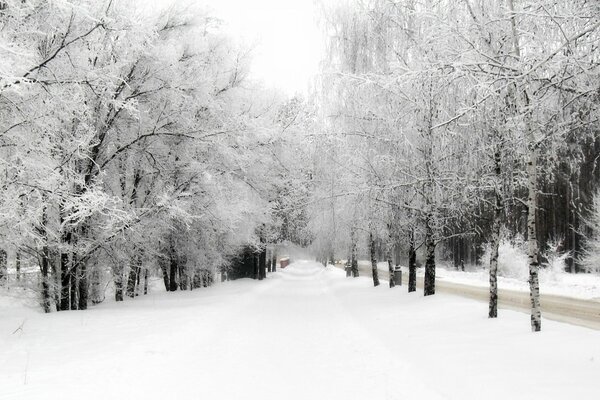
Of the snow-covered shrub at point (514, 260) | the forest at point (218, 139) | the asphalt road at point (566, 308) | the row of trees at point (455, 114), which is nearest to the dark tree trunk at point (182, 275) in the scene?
the forest at point (218, 139)

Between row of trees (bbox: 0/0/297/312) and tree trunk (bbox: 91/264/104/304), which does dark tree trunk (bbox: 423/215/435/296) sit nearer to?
row of trees (bbox: 0/0/297/312)

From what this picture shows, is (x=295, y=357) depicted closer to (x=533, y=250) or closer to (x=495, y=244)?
(x=533, y=250)

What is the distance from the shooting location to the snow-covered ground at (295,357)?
6.39m

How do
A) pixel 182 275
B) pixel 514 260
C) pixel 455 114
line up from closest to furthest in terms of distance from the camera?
pixel 455 114, pixel 182 275, pixel 514 260

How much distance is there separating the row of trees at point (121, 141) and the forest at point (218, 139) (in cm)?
6

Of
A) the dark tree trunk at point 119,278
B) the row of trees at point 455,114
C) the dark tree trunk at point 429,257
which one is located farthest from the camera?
the dark tree trunk at point 119,278

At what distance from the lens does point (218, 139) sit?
14492mm

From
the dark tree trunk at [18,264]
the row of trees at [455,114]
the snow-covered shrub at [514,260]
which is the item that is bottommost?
the snow-covered shrub at [514,260]

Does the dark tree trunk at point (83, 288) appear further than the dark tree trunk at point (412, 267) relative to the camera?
No

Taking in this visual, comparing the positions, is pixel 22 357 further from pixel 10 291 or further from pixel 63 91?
pixel 10 291

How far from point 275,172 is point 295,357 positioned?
1080cm

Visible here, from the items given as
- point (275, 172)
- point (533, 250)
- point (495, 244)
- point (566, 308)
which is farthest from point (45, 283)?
point (566, 308)

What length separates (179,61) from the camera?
14.6 meters

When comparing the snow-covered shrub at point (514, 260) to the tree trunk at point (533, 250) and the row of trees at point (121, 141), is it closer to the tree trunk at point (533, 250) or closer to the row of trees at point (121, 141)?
the row of trees at point (121, 141)
